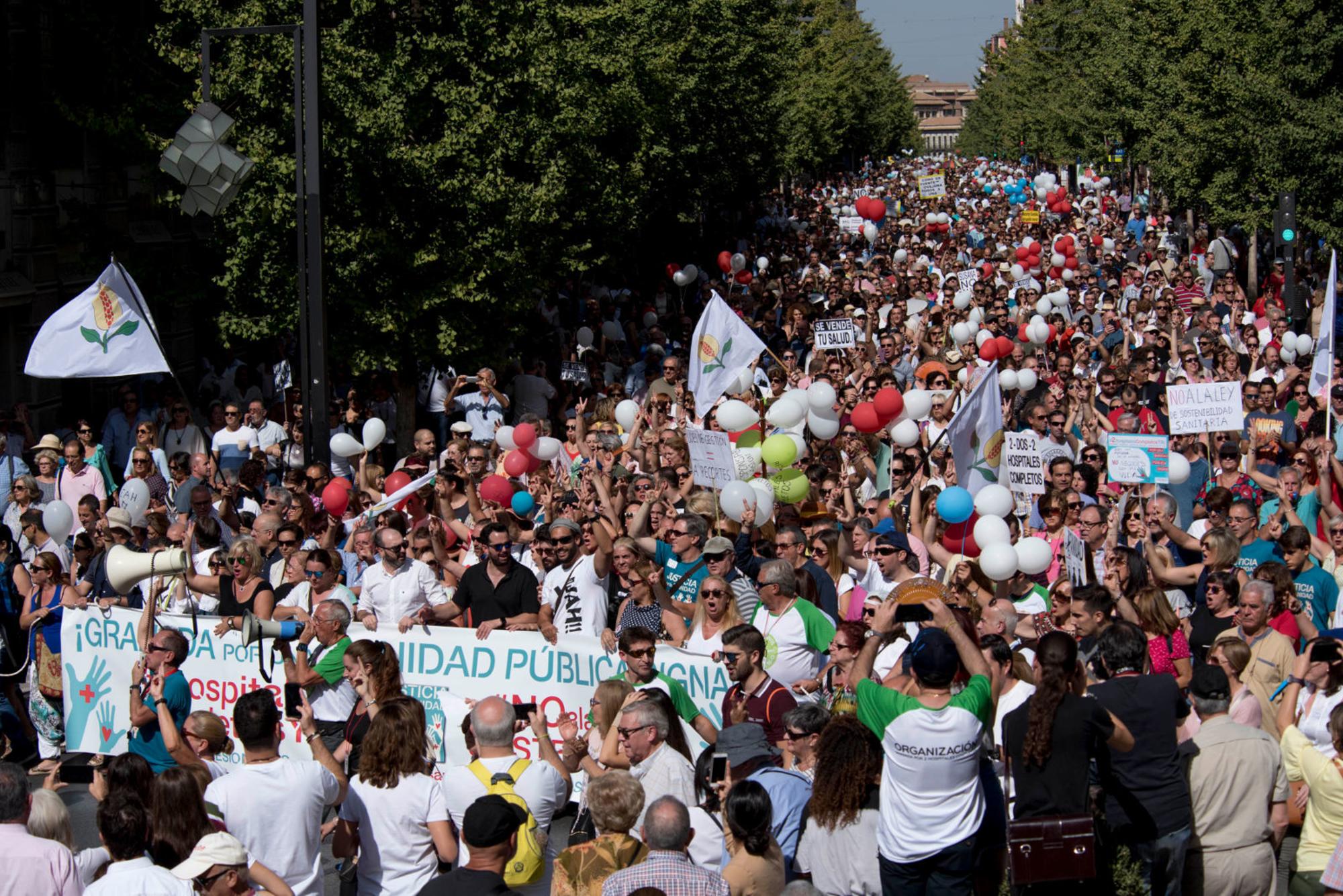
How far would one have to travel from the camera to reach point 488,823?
5789mm

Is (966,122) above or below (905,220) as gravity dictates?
above

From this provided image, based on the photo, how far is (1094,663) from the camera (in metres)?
7.30

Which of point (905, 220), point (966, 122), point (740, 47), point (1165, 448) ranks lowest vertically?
point (1165, 448)

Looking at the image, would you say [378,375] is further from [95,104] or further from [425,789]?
[425,789]

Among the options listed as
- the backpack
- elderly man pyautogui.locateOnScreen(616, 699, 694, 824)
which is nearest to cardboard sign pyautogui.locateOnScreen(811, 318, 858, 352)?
elderly man pyautogui.locateOnScreen(616, 699, 694, 824)

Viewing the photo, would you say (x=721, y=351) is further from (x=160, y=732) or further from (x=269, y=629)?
(x=160, y=732)

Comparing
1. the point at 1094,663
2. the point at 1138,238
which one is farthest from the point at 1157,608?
the point at 1138,238

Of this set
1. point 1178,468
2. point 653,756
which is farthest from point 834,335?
point 653,756

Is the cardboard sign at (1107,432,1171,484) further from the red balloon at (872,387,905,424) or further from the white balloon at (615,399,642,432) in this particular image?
the white balloon at (615,399,642,432)

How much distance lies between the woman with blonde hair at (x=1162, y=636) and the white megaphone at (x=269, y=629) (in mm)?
4222

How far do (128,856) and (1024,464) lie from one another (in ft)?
24.3

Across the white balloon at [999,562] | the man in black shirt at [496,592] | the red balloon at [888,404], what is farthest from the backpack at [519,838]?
the red balloon at [888,404]

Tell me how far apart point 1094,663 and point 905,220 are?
1548 inches

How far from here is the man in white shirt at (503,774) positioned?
21.6 feet
